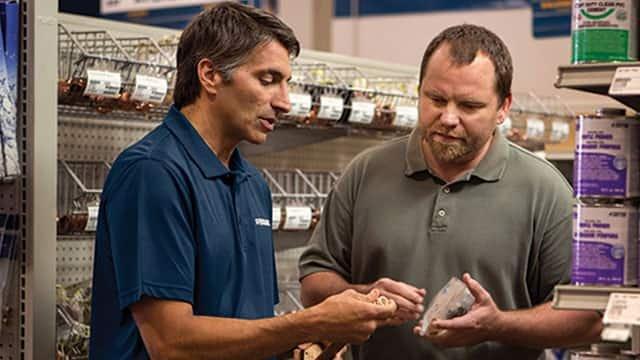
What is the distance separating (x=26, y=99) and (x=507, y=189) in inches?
58.6

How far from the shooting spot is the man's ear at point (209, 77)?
2.73 meters

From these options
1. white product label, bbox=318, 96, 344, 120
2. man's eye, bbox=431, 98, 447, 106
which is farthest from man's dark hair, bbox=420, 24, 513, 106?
white product label, bbox=318, 96, 344, 120

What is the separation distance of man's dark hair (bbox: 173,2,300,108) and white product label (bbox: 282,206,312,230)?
74.4 inches

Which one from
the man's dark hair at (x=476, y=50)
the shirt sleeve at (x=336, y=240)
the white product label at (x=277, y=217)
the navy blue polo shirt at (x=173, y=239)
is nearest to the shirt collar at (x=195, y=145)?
the navy blue polo shirt at (x=173, y=239)

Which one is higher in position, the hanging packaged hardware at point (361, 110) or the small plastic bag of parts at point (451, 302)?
the hanging packaged hardware at point (361, 110)

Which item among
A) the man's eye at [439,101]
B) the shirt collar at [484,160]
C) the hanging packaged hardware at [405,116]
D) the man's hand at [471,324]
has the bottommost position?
the man's hand at [471,324]

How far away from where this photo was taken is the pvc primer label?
2279 mm

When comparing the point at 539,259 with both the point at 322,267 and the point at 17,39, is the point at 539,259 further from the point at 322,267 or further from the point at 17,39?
the point at 17,39

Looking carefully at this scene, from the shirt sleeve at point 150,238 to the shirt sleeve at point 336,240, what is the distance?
81cm

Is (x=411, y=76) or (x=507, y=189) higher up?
(x=411, y=76)

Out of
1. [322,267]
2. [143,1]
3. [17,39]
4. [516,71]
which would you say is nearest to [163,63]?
[17,39]

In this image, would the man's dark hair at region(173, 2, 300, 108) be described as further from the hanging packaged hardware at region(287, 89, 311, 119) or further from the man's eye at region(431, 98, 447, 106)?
the hanging packaged hardware at region(287, 89, 311, 119)

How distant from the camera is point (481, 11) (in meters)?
8.76

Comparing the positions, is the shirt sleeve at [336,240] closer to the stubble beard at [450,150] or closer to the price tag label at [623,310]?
the stubble beard at [450,150]
